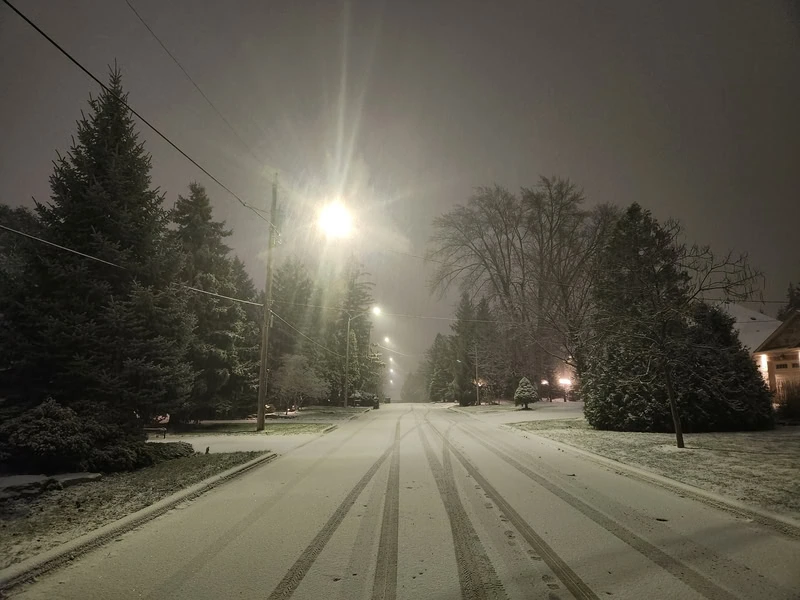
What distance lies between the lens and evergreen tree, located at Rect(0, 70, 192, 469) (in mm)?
12008

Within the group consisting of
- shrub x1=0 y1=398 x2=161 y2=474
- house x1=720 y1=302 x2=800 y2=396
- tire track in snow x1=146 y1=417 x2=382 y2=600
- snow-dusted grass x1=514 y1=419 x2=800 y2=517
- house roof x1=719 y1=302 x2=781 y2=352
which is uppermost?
house roof x1=719 y1=302 x2=781 y2=352

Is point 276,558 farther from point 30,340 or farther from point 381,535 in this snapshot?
point 30,340

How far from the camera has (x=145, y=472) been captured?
9.13 metres

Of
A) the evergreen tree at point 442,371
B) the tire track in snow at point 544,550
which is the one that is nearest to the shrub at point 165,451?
the tire track in snow at point 544,550

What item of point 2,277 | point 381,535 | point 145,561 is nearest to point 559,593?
point 381,535

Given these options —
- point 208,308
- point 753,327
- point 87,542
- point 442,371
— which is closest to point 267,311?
point 208,308

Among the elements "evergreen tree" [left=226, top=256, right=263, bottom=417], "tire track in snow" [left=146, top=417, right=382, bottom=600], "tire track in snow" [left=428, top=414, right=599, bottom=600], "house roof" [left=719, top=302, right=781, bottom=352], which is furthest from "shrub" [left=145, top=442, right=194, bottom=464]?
"house roof" [left=719, top=302, right=781, bottom=352]

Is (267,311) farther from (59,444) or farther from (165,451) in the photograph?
(59,444)

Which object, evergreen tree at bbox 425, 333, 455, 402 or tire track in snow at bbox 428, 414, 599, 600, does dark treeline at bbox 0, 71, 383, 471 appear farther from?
evergreen tree at bbox 425, 333, 455, 402

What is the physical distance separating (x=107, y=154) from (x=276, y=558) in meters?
14.2

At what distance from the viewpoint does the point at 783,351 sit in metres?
27.8

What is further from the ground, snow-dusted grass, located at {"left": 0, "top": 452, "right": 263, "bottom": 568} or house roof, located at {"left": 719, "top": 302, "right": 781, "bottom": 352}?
house roof, located at {"left": 719, "top": 302, "right": 781, "bottom": 352}

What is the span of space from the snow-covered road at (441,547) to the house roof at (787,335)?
90.1 feet

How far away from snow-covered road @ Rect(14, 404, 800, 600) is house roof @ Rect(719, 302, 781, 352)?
3032 centimetres
